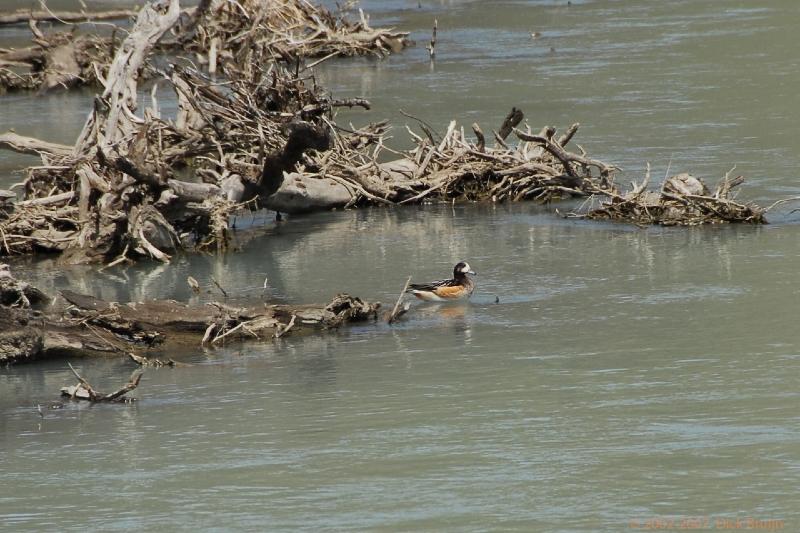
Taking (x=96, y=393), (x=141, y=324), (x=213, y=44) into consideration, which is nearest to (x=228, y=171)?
(x=141, y=324)

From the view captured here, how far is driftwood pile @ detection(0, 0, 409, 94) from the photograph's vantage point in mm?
22906

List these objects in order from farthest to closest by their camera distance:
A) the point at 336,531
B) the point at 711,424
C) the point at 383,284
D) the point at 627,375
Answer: the point at 383,284 → the point at 627,375 → the point at 711,424 → the point at 336,531

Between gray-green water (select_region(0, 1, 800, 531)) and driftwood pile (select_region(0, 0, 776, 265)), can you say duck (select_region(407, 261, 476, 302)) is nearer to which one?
gray-green water (select_region(0, 1, 800, 531))

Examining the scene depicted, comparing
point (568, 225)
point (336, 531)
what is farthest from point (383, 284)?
point (336, 531)

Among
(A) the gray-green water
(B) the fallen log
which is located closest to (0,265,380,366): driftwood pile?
(A) the gray-green water

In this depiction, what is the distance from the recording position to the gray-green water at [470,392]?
6434 millimetres

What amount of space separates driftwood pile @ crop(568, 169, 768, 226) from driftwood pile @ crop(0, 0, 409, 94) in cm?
817

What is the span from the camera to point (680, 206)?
12844 millimetres

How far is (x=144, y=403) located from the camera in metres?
8.23

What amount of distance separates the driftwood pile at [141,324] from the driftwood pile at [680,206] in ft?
12.1

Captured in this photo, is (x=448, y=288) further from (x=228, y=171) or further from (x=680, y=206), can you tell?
(x=228, y=171)

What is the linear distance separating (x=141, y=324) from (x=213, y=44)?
43.0ft

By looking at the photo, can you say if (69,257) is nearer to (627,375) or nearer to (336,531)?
(627,375)

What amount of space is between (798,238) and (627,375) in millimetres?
4198
